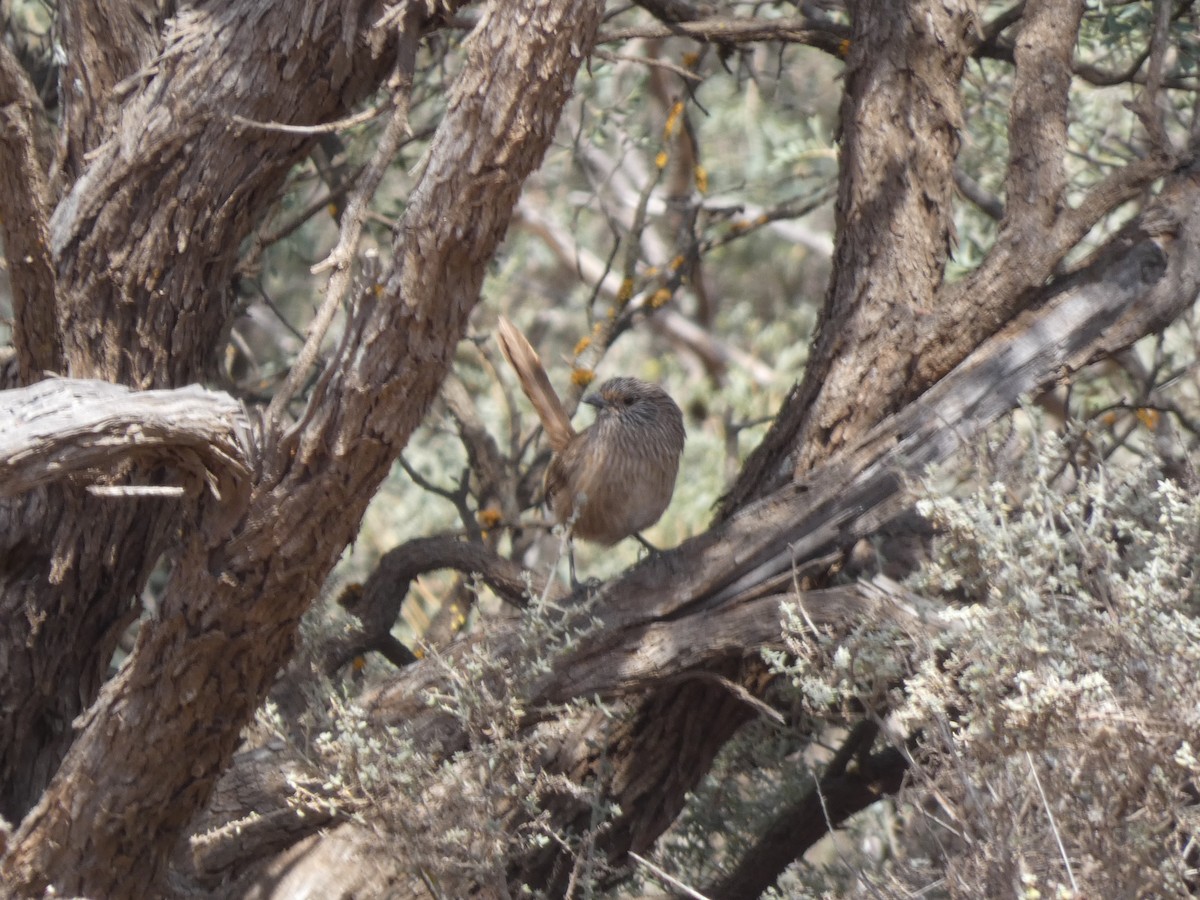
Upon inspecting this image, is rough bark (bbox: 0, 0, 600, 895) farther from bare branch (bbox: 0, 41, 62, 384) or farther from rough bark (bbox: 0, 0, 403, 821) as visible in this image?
bare branch (bbox: 0, 41, 62, 384)

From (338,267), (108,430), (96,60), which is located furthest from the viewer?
(96,60)

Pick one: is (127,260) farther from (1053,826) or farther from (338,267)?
(1053,826)

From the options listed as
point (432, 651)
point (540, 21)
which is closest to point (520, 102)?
point (540, 21)

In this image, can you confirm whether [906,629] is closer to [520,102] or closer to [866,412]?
[866,412]

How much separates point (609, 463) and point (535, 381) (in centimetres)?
43

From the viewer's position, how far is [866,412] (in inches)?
156

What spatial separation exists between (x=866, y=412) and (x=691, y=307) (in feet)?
24.1

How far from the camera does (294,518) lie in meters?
3.06

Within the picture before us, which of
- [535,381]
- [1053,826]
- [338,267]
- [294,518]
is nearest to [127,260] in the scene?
[338,267]

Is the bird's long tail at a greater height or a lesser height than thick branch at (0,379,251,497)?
greater

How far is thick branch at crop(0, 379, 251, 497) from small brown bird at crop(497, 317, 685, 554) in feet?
6.79

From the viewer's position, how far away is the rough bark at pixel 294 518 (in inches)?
115

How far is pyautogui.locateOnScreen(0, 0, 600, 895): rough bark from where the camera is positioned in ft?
9.62

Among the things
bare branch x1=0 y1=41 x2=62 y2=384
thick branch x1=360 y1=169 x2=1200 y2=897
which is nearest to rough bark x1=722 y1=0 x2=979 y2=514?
thick branch x1=360 y1=169 x2=1200 y2=897
